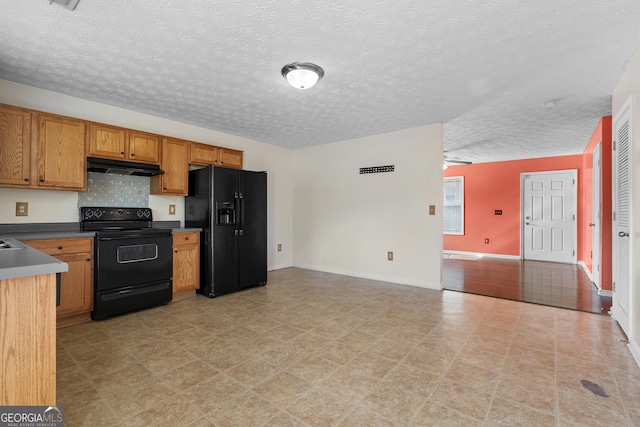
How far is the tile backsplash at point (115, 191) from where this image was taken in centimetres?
332

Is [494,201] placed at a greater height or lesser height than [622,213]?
greater

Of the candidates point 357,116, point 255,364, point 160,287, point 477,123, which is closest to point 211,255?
point 160,287

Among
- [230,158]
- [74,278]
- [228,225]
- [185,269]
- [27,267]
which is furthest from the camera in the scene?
[230,158]

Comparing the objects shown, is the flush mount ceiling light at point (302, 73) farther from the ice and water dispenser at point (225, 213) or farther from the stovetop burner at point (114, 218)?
the stovetop burner at point (114, 218)

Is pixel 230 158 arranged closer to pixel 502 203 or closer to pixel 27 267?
pixel 27 267

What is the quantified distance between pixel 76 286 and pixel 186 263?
112 cm

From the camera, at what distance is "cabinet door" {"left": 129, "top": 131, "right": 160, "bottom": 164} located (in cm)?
342

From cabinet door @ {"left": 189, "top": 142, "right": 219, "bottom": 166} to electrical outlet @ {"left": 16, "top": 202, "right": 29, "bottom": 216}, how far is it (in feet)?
5.57

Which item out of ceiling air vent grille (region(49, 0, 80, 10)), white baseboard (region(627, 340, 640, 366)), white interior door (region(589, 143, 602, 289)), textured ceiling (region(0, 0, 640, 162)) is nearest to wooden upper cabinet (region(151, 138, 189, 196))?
textured ceiling (region(0, 0, 640, 162))

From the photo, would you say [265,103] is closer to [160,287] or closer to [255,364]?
[160,287]

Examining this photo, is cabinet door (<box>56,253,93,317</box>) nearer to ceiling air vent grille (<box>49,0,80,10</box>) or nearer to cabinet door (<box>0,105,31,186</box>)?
cabinet door (<box>0,105,31,186</box>)

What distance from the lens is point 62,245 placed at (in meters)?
2.74

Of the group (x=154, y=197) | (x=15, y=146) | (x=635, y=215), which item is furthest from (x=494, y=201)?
(x=15, y=146)

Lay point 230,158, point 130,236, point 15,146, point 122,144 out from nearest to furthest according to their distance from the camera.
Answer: point 15,146, point 130,236, point 122,144, point 230,158
